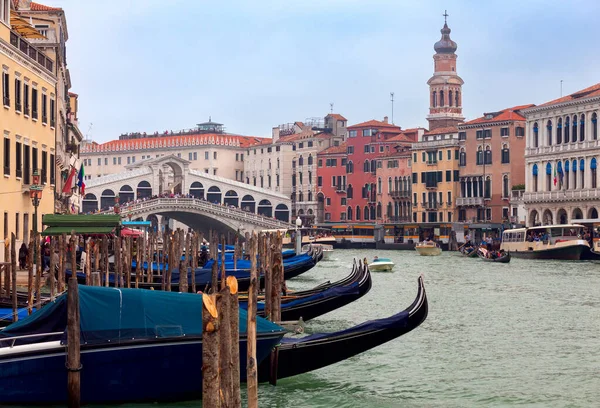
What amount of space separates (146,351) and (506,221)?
46.5 m

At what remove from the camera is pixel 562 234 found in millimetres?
41719

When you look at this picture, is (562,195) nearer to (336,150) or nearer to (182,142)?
(336,150)

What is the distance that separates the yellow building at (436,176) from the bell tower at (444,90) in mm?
4829

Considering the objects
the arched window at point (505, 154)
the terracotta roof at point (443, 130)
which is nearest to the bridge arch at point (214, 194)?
the terracotta roof at point (443, 130)

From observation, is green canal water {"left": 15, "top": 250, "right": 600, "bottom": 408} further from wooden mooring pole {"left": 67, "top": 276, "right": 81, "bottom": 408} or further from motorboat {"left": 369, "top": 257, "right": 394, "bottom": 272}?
motorboat {"left": 369, "top": 257, "right": 394, "bottom": 272}

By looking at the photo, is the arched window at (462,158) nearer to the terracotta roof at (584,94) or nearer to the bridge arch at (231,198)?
the terracotta roof at (584,94)

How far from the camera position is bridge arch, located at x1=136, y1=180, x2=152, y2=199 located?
207 feet

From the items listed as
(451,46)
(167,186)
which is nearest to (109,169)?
(167,186)

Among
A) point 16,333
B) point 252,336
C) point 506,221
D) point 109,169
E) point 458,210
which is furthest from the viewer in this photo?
point 109,169

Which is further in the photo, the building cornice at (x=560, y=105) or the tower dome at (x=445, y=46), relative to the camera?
the tower dome at (x=445, y=46)

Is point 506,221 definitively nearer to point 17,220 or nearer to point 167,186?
point 167,186

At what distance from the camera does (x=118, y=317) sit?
9508 millimetres

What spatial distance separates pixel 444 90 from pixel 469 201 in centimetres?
1101

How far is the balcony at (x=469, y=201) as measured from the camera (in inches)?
2221
